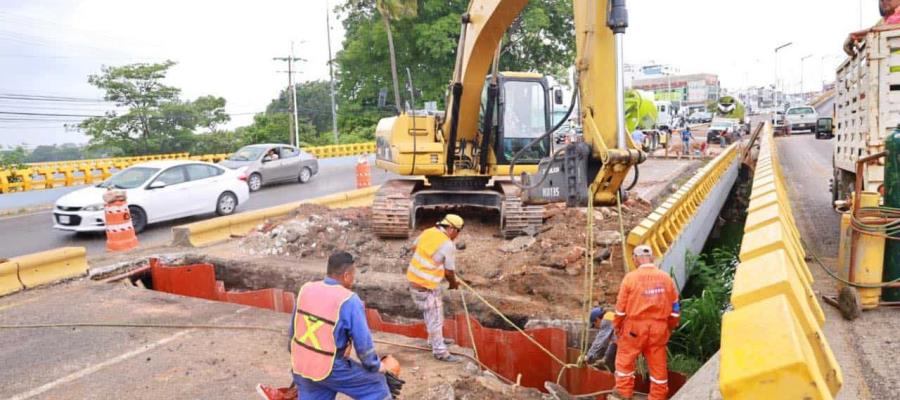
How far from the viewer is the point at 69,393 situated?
503cm

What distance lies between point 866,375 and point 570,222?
675 centimetres

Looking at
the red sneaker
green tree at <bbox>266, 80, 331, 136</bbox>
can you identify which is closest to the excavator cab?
the red sneaker

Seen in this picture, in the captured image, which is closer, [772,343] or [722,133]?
[772,343]

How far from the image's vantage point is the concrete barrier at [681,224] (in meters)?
6.84

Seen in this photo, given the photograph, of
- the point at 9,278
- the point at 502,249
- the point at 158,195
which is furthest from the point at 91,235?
the point at 502,249

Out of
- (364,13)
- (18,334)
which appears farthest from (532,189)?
(364,13)

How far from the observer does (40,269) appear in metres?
8.20

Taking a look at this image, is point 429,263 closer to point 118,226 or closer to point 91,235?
point 118,226

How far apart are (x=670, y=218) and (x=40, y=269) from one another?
858 cm

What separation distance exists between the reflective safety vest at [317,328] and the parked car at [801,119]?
3845 cm

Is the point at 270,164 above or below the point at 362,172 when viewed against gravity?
above

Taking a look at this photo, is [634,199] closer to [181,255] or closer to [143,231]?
[181,255]

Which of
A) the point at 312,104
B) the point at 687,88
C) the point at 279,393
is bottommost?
the point at 279,393

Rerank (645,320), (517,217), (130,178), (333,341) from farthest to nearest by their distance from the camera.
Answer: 1. (130,178)
2. (517,217)
3. (645,320)
4. (333,341)
